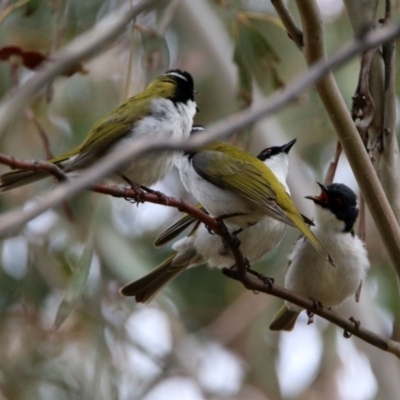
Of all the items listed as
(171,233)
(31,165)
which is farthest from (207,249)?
(31,165)

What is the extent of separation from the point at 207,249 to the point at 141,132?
0.48 meters

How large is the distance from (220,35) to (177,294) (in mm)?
1657

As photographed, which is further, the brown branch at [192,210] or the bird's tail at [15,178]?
the bird's tail at [15,178]

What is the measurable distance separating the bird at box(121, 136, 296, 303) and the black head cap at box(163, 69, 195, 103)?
0.46 metres

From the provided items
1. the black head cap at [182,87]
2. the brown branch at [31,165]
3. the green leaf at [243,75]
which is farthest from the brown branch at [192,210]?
the green leaf at [243,75]

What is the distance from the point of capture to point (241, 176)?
9.29 ft

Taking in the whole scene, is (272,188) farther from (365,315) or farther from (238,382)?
(238,382)

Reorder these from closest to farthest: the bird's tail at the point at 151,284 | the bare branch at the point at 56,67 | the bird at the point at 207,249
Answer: the bare branch at the point at 56,67, the bird at the point at 207,249, the bird's tail at the point at 151,284

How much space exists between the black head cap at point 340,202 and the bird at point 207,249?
0.20m

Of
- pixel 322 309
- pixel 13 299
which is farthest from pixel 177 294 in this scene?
pixel 322 309

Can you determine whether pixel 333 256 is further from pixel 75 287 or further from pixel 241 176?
pixel 75 287

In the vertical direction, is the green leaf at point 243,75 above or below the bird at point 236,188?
above

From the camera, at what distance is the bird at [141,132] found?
2775mm

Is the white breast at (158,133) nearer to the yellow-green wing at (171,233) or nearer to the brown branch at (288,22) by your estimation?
the yellow-green wing at (171,233)
